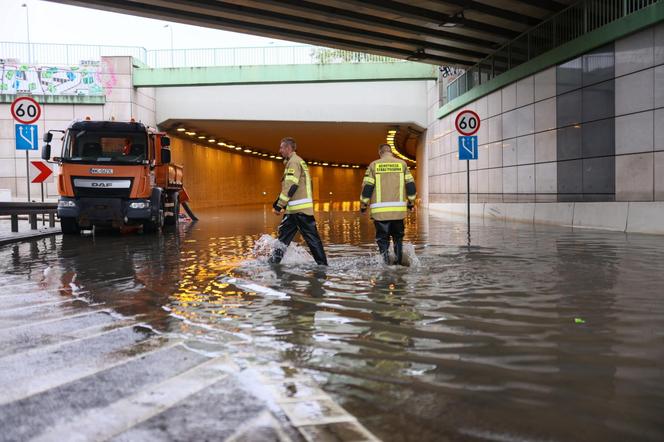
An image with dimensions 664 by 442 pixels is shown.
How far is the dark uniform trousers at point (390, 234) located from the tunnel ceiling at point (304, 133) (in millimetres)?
25737

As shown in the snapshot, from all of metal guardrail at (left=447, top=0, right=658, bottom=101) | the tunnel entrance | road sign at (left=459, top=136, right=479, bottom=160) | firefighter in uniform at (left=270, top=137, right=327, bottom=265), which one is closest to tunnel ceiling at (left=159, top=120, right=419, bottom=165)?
the tunnel entrance

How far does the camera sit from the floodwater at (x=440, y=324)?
3.34 m

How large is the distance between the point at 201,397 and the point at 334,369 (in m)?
0.90

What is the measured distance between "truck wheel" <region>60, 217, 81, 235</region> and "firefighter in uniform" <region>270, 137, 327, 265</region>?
8985mm

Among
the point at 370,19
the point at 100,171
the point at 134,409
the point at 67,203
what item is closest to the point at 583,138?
the point at 370,19

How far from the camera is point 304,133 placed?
39.8m

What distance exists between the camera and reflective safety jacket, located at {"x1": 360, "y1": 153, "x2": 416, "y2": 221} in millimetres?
8945

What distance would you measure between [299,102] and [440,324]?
28861mm

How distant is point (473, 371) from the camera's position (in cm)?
402

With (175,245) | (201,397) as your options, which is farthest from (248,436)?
(175,245)

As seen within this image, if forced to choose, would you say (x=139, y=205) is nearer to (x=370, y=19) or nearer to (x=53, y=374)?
(x=370, y=19)

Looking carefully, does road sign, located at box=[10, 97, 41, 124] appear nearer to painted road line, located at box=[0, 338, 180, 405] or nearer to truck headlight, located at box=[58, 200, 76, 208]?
truck headlight, located at box=[58, 200, 76, 208]

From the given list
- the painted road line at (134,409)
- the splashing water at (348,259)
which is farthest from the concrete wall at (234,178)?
the painted road line at (134,409)

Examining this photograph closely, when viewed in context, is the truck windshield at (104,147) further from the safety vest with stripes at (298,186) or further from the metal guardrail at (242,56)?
the metal guardrail at (242,56)
